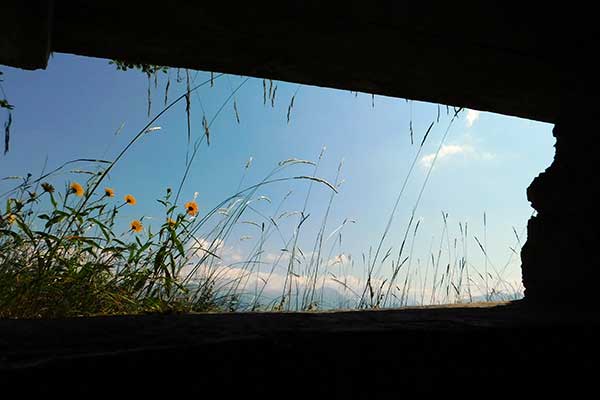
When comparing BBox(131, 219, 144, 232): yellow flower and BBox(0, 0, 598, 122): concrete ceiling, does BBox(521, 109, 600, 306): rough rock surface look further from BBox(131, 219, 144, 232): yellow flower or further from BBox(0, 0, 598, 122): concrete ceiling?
BBox(131, 219, 144, 232): yellow flower

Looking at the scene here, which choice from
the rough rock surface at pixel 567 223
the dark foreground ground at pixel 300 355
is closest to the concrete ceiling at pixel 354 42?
the rough rock surface at pixel 567 223

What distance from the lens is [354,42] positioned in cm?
131

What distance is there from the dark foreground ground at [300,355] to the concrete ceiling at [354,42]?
0.68 metres

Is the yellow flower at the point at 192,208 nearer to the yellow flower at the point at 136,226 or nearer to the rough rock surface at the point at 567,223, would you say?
the yellow flower at the point at 136,226

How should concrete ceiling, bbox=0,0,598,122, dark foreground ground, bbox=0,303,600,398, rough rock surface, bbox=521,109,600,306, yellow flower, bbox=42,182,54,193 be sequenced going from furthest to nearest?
1. yellow flower, bbox=42,182,54,193
2. rough rock surface, bbox=521,109,600,306
3. concrete ceiling, bbox=0,0,598,122
4. dark foreground ground, bbox=0,303,600,398

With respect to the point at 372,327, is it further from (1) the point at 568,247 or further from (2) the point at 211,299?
(2) the point at 211,299

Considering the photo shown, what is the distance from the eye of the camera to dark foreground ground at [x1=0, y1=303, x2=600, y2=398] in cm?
75

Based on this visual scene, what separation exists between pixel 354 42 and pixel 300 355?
0.86m

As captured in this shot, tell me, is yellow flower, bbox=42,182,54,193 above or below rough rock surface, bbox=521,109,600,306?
above

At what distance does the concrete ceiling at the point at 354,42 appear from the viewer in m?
1.16

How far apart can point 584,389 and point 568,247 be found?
594 mm

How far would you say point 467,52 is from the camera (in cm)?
140

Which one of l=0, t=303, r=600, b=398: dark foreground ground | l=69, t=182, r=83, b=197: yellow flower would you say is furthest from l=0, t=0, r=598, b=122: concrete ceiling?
l=69, t=182, r=83, b=197: yellow flower

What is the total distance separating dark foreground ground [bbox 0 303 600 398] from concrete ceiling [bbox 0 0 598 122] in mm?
683
